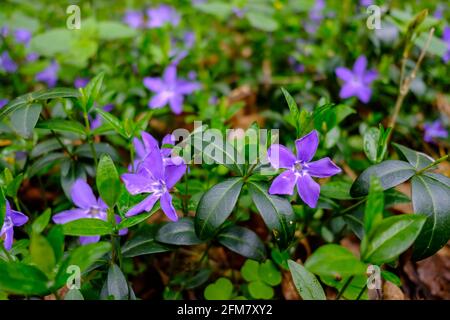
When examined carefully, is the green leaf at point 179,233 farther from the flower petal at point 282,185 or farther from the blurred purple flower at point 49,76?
the blurred purple flower at point 49,76

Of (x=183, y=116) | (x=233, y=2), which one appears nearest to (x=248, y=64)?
(x=233, y=2)

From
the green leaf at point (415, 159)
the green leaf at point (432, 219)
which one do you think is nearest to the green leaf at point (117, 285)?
the green leaf at point (432, 219)

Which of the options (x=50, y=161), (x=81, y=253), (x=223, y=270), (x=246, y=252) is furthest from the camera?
(x=223, y=270)

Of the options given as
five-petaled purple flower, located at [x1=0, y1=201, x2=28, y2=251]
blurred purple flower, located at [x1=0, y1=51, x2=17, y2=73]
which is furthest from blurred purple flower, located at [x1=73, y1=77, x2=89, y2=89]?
five-petaled purple flower, located at [x1=0, y1=201, x2=28, y2=251]

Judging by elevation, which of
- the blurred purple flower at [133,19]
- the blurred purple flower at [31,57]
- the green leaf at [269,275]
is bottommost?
the green leaf at [269,275]

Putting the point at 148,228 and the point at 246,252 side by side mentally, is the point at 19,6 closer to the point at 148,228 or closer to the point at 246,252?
the point at 148,228

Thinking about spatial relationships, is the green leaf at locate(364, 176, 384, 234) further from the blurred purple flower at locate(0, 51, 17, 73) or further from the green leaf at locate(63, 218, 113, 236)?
the blurred purple flower at locate(0, 51, 17, 73)
